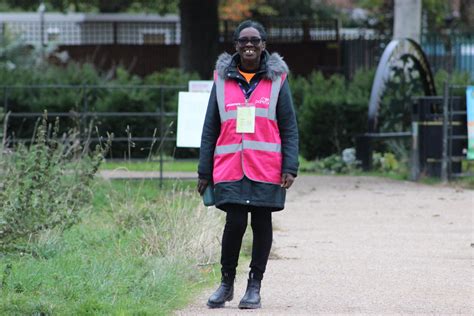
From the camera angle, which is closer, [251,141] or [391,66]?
[251,141]

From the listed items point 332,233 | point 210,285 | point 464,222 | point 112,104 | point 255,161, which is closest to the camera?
point 255,161

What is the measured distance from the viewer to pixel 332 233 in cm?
1187

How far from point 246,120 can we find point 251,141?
14cm

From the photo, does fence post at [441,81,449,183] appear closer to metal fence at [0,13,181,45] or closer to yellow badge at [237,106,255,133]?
yellow badge at [237,106,255,133]

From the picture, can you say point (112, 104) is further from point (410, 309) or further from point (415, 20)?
point (410, 309)

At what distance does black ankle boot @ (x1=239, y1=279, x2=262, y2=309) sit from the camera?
7.75 m

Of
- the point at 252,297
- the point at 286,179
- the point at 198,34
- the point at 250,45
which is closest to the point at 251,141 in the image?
the point at 286,179

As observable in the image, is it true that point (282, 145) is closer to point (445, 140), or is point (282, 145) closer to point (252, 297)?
point (252, 297)

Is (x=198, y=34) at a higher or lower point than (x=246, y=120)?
higher

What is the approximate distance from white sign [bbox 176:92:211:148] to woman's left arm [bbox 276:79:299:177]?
18.6ft

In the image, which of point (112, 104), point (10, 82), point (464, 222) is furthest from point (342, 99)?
point (464, 222)

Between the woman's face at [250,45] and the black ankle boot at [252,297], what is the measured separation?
1.44 meters

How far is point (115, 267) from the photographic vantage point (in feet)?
28.0

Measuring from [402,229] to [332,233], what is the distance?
0.78m
